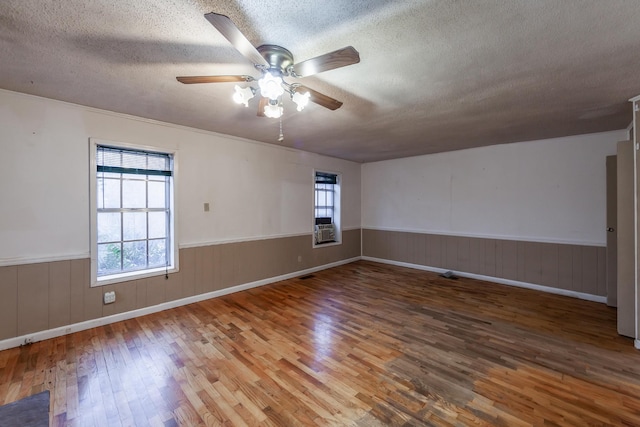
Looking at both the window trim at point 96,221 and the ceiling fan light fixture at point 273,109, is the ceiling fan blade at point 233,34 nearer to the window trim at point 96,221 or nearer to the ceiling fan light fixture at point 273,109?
the ceiling fan light fixture at point 273,109

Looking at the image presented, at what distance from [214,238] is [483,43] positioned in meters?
3.84

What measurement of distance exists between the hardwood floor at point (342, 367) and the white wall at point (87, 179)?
42.2 inches

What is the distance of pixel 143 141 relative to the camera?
11.1 ft

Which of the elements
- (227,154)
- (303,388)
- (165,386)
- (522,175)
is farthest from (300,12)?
(522,175)

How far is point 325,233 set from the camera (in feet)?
19.7

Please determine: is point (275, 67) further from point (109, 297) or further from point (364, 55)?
point (109, 297)

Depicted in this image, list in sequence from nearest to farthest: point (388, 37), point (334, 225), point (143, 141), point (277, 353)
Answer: point (388, 37)
point (277, 353)
point (143, 141)
point (334, 225)

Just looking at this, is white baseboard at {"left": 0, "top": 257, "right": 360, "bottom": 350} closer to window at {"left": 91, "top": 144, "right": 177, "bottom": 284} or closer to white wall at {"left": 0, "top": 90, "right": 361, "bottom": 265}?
window at {"left": 91, "top": 144, "right": 177, "bottom": 284}

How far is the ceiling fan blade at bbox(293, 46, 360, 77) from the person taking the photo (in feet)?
4.87

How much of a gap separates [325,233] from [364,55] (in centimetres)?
440

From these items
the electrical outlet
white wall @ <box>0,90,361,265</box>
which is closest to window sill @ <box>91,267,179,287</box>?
the electrical outlet

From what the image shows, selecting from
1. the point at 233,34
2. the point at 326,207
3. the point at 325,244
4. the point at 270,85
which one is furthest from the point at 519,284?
the point at 233,34

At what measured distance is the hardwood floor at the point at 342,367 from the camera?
179cm

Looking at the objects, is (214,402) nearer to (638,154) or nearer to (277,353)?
(277,353)
